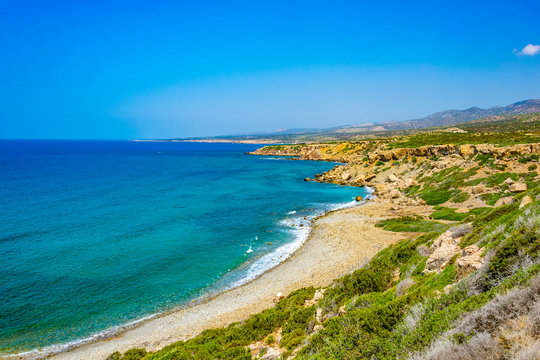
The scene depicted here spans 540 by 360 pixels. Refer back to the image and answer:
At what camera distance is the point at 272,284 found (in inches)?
864

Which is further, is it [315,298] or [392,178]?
[392,178]

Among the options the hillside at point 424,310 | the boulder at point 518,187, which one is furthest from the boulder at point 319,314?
the boulder at point 518,187

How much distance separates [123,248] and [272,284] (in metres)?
16.7

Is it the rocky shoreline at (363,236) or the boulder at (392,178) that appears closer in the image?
the rocky shoreline at (363,236)

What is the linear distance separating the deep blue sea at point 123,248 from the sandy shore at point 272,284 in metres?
1.53

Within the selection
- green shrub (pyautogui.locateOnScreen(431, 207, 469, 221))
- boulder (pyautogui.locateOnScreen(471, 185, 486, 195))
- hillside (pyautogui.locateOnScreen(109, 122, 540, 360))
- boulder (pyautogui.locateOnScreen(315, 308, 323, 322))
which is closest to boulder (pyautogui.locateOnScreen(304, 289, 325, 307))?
hillside (pyautogui.locateOnScreen(109, 122, 540, 360))

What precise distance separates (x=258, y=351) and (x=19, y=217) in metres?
42.4

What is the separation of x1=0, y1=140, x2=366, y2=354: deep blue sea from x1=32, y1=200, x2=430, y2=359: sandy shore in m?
1.53

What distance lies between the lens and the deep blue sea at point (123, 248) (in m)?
18.8

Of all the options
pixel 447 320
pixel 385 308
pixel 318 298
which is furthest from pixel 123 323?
pixel 447 320

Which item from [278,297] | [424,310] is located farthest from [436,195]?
[424,310]

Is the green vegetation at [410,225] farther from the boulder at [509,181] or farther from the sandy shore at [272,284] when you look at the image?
the boulder at [509,181]

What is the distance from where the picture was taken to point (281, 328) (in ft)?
42.4

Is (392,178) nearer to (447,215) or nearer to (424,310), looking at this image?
(447,215)
